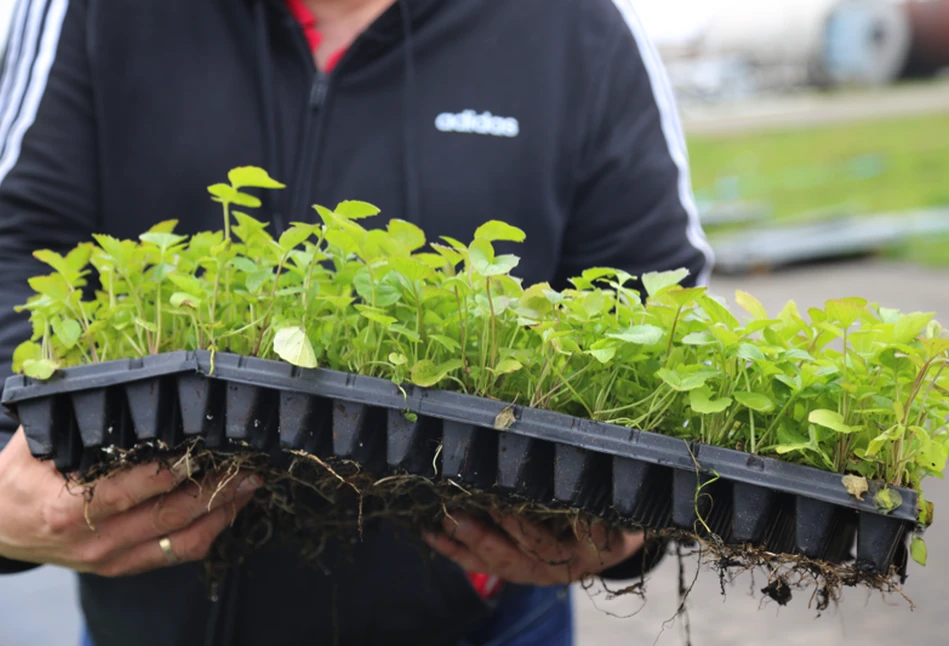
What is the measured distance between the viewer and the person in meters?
1.05

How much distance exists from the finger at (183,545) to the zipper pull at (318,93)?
524 mm

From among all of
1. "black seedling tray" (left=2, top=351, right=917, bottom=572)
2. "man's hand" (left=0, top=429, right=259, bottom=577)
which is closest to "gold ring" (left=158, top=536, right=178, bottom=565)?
Answer: "man's hand" (left=0, top=429, right=259, bottom=577)

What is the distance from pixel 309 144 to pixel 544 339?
568 millimetres

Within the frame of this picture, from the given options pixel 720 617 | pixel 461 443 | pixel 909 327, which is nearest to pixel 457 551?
pixel 461 443

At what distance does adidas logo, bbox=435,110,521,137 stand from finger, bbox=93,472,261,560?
21.8 inches

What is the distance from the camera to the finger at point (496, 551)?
0.89m

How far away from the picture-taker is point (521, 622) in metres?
1.15

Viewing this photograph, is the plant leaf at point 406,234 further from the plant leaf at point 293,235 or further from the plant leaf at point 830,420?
the plant leaf at point 830,420

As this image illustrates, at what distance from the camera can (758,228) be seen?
6.72m

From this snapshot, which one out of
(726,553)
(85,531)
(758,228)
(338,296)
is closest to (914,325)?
(726,553)

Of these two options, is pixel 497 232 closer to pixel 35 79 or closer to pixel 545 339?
Result: pixel 545 339

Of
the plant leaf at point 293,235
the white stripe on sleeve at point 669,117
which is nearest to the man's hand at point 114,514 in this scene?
the plant leaf at point 293,235

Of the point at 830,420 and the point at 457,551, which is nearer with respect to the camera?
the point at 830,420

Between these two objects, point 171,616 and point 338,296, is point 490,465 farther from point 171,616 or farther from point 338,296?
point 171,616
